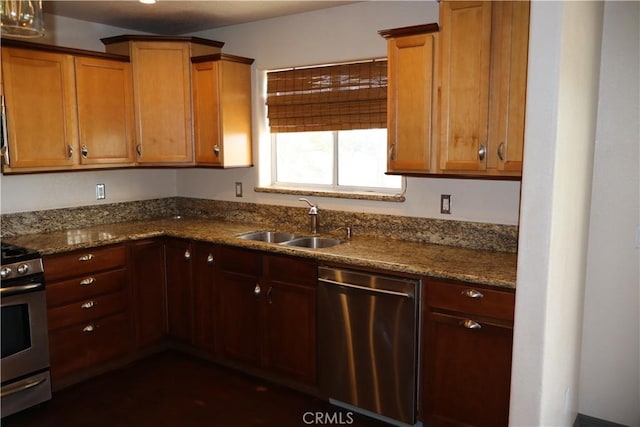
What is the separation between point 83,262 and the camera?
332 centimetres

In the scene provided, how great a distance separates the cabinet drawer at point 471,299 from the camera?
7.93 feet

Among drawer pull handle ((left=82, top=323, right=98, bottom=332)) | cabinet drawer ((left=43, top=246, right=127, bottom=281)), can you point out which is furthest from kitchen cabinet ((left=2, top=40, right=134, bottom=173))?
drawer pull handle ((left=82, top=323, right=98, bottom=332))

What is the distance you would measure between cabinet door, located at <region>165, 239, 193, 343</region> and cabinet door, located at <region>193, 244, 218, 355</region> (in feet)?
0.17

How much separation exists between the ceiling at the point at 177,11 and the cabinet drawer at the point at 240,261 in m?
1.64

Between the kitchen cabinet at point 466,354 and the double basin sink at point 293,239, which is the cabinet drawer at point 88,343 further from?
the kitchen cabinet at point 466,354

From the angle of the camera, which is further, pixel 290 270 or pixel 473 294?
pixel 290 270

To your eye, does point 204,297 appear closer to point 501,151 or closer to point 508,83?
point 501,151

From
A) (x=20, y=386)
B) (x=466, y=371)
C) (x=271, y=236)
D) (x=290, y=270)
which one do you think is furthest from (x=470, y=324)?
(x=20, y=386)

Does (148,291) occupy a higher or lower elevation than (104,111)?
lower

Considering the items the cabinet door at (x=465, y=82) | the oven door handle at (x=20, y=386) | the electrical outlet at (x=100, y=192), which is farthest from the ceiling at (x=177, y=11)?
the oven door handle at (x=20, y=386)

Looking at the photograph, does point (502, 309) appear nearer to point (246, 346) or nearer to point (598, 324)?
point (598, 324)

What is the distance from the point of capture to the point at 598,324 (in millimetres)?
2756

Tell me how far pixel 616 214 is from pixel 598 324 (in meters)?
0.59

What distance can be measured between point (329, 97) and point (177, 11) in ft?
4.02
